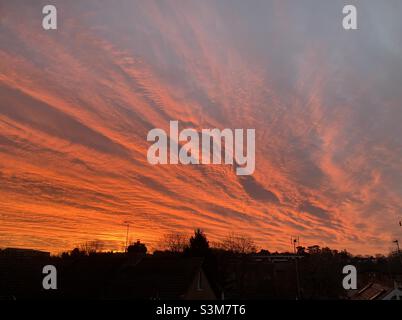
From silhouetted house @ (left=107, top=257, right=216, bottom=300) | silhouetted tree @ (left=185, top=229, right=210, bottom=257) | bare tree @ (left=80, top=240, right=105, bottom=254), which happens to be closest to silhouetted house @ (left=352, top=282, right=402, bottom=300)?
silhouetted house @ (left=107, top=257, right=216, bottom=300)

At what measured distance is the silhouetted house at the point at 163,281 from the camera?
26.2m

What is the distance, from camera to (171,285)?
1042 inches

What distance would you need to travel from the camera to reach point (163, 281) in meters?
27.2

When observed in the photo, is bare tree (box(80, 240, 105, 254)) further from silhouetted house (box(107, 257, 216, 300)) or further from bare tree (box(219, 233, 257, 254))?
silhouetted house (box(107, 257, 216, 300))

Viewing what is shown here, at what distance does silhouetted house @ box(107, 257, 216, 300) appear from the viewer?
26.2 metres

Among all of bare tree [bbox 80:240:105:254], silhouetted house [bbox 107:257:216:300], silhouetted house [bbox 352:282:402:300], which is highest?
bare tree [bbox 80:240:105:254]

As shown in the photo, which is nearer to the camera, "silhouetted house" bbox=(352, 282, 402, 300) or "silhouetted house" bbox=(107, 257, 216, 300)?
"silhouetted house" bbox=(107, 257, 216, 300)

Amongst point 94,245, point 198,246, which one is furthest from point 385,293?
point 94,245

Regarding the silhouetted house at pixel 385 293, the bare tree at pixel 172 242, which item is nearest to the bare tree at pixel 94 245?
the bare tree at pixel 172 242

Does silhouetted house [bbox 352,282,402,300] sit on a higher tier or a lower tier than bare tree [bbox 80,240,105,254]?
lower

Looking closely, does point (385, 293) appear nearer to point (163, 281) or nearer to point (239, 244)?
point (163, 281)
